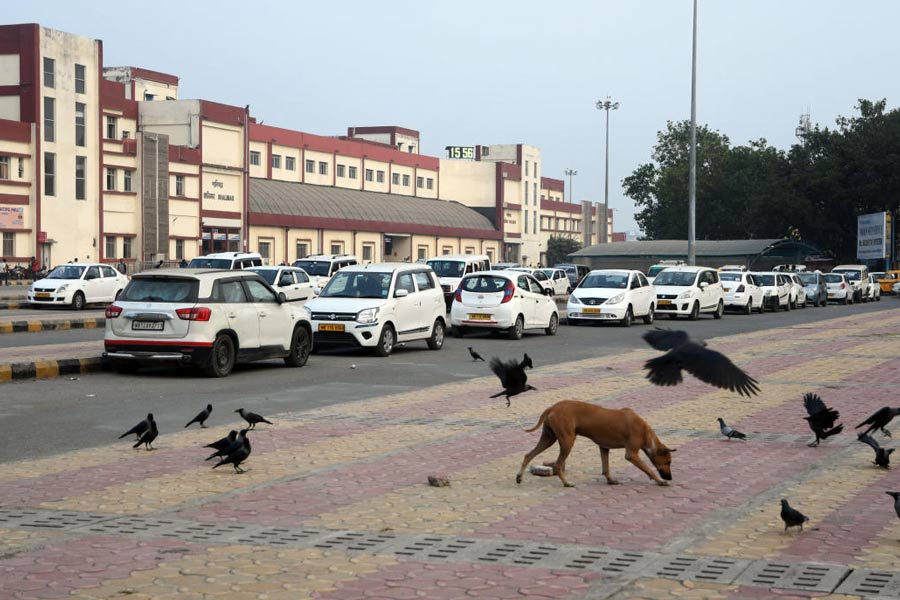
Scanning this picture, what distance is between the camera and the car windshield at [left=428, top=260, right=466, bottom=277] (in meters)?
36.6

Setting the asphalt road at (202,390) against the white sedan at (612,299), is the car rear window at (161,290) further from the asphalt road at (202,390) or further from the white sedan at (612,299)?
the white sedan at (612,299)

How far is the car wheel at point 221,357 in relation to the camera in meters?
16.4

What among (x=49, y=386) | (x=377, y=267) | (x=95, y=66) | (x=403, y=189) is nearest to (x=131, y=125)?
(x=95, y=66)

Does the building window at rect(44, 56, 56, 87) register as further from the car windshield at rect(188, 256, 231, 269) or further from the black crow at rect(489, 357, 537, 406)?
the black crow at rect(489, 357, 537, 406)

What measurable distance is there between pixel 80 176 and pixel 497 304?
4500 cm

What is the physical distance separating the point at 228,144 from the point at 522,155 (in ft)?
162

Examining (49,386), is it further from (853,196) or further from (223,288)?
(853,196)

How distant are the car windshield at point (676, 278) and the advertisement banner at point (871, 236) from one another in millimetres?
36977

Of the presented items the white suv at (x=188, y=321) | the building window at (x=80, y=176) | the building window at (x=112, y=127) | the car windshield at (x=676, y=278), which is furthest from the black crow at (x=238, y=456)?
the building window at (x=112, y=127)

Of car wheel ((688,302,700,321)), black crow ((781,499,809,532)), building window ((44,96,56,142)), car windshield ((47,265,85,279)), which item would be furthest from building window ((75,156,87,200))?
black crow ((781,499,809,532))

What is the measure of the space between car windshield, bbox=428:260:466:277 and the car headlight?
16.1 meters

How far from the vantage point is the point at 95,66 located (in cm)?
6488

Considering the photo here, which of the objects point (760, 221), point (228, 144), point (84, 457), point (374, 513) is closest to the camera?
point (374, 513)

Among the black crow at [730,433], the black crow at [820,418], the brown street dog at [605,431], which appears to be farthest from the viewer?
the black crow at [730,433]
